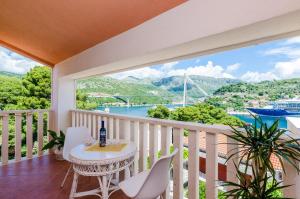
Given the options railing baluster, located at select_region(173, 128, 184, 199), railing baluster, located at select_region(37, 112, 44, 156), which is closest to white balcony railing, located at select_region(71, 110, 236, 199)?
railing baluster, located at select_region(173, 128, 184, 199)

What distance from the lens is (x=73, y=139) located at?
2.84 m

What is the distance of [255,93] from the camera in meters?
1.55

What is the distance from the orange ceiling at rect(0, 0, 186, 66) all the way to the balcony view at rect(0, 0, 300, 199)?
0.02 metres

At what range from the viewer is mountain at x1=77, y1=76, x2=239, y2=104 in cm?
190

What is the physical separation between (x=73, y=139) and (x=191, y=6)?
7.68 ft

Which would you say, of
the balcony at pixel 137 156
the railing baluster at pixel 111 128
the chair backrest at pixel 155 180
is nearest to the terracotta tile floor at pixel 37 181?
the balcony at pixel 137 156

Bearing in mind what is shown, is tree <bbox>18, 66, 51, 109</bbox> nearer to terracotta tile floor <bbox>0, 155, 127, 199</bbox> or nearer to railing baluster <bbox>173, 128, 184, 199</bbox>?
terracotta tile floor <bbox>0, 155, 127, 199</bbox>

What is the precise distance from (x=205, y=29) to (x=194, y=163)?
1.14 m

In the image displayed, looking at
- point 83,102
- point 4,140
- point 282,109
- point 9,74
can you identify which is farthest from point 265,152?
point 9,74

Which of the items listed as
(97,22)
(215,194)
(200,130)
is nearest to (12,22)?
(97,22)

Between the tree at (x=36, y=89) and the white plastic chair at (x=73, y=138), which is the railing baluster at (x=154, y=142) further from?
the tree at (x=36, y=89)

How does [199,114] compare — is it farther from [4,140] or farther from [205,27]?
[4,140]

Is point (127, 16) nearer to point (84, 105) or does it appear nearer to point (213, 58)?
point (213, 58)

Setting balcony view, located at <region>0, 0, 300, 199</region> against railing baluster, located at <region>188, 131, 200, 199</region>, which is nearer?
balcony view, located at <region>0, 0, 300, 199</region>
